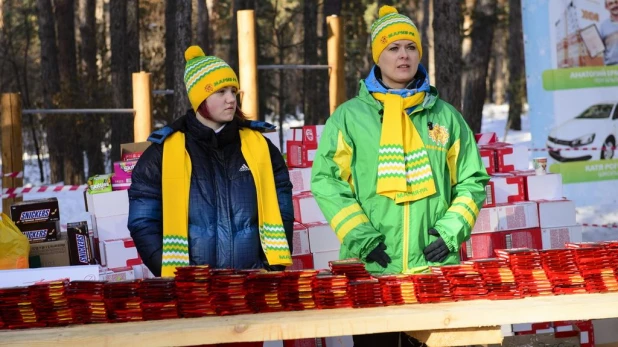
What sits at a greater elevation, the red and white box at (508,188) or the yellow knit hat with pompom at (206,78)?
the yellow knit hat with pompom at (206,78)

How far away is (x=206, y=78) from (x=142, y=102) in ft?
19.8

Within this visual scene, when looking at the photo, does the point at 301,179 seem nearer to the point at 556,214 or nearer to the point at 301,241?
the point at 301,241

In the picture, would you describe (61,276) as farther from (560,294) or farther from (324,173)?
(560,294)

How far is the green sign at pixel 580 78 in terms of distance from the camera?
12.3 meters

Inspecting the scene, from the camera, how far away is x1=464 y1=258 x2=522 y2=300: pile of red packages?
440 centimetres

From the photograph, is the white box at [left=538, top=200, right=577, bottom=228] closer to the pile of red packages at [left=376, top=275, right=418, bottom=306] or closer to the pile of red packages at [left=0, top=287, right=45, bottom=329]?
the pile of red packages at [left=376, top=275, right=418, bottom=306]

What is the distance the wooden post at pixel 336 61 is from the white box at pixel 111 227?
22.5ft

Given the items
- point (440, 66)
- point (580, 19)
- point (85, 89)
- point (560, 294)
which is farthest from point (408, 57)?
point (85, 89)

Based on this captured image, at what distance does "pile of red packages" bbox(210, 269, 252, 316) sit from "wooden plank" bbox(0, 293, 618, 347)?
0.07 meters

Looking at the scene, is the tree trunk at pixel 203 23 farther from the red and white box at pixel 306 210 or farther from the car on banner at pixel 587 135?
the red and white box at pixel 306 210

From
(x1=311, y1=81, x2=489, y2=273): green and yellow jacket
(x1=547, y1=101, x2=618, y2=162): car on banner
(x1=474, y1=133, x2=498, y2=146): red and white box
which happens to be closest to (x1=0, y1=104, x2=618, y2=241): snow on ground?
(x1=547, y1=101, x2=618, y2=162): car on banner

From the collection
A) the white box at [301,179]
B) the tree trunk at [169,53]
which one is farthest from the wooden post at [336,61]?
the tree trunk at [169,53]

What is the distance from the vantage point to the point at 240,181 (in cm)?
507

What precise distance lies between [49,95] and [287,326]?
21.9m
